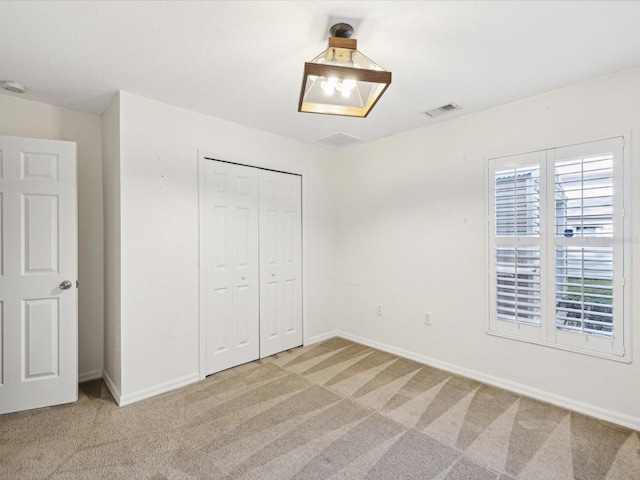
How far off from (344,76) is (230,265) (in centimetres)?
219

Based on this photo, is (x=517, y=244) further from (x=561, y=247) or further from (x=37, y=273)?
(x=37, y=273)

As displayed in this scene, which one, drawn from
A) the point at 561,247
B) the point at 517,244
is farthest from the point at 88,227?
the point at 561,247

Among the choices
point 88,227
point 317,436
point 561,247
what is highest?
point 88,227

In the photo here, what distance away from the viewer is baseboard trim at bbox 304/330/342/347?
3909 millimetres

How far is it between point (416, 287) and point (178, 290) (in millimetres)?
2372

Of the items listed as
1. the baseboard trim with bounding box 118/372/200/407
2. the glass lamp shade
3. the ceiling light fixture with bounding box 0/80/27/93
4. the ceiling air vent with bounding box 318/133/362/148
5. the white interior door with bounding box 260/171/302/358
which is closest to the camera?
the glass lamp shade

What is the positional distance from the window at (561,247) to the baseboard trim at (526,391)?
411 millimetres

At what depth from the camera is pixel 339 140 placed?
148 inches

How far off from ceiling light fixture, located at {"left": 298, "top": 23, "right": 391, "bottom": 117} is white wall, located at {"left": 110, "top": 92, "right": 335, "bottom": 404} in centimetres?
137

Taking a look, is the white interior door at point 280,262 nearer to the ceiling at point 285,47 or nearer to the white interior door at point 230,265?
the white interior door at point 230,265

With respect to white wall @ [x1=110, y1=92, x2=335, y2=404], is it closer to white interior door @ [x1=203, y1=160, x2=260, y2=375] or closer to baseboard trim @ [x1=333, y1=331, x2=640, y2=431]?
white interior door @ [x1=203, y1=160, x2=260, y2=375]

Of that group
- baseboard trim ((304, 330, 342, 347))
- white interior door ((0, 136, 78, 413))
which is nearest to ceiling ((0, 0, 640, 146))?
white interior door ((0, 136, 78, 413))

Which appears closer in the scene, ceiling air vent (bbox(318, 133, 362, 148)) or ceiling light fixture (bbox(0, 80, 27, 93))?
ceiling light fixture (bbox(0, 80, 27, 93))

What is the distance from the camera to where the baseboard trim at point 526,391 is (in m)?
2.23
